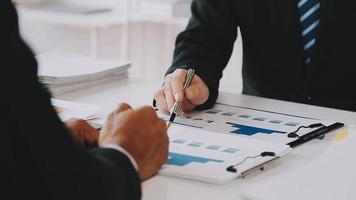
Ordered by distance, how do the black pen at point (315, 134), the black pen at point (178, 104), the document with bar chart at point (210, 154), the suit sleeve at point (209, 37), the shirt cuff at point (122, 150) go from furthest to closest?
the suit sleeve at point (209, 37)
the black pen at point (178, 104)
the black pen at point (315, 134)
the document with bar chart at point (210, 154)
the shirt cuff at point (122, 150)

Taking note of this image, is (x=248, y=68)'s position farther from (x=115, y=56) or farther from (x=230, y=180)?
(x=115, y=56)

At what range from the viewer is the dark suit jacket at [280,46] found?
1.81 metres

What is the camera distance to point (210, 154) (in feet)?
3.67

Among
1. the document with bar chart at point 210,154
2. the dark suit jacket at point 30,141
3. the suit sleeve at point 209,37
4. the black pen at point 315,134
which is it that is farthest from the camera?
the suit sleeve at point 209,37

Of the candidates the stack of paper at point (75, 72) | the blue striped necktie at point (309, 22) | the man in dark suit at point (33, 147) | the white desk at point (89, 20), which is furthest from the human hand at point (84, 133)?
the white desk at point (89, 20)

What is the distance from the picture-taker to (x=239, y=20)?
1932mm

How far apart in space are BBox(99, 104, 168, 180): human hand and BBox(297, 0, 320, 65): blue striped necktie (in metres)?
0.90

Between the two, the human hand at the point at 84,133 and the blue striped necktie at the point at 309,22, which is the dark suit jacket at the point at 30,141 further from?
the blue striped necktie at the point at 309,22

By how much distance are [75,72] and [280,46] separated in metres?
0.62

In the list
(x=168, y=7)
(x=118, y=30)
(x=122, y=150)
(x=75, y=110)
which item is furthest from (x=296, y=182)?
(x=118, y=30)

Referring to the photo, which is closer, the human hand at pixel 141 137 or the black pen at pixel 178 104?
the human hand at pixel 141 137

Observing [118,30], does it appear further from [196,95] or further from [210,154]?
[210,154]

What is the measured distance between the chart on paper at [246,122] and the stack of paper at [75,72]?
0.34 meters

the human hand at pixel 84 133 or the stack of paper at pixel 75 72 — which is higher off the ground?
the human hand at pixel 84 133
